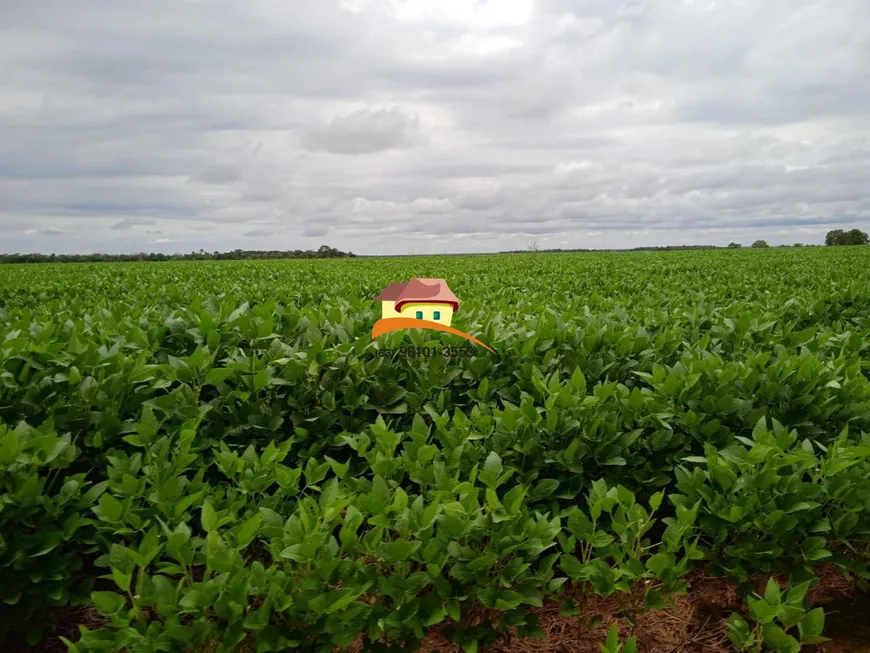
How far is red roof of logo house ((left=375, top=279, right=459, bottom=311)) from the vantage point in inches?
187

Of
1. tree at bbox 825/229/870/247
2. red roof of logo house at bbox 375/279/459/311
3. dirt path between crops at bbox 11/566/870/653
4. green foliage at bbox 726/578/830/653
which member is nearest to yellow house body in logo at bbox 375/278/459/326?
red roof of logo house at bbox 375/279/459/311

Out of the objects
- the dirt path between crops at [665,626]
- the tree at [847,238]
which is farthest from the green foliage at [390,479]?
the tree at [847,238]

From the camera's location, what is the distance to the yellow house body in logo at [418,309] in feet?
13.6

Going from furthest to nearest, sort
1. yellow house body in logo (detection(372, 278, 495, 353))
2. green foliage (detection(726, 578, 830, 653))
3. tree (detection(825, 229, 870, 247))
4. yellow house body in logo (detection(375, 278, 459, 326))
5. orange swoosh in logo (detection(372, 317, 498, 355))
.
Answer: tree (detection(825, 229, 870, 247)) → yellow house body in logo (detection(375, 278, 459, 326)) → yellow house body in logo (detection(372, 278, 495, 353)) → orange swoosh in logo (detection(372, 317, 498, 355)) → green foliage (detection(726, 578, 830, 653))

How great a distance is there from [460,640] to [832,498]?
1820mm

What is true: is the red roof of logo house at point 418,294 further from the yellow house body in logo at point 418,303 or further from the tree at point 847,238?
the tree at point 847,238

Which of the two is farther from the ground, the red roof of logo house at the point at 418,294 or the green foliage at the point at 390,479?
the red roof of logo house at the point at 418,294

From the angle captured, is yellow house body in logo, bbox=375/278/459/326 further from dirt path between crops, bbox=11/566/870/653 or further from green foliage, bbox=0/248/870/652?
dirt path between crops, bbox=11/566/870/653

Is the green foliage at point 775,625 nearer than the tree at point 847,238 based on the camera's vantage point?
Yes

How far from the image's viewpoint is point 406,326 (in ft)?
13.6

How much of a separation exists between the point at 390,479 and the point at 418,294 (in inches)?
103

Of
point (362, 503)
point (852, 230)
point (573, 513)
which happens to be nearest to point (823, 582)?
point (573, 513)

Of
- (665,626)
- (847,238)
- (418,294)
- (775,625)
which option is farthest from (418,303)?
(847,238)

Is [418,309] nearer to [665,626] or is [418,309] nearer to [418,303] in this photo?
[418,303]
